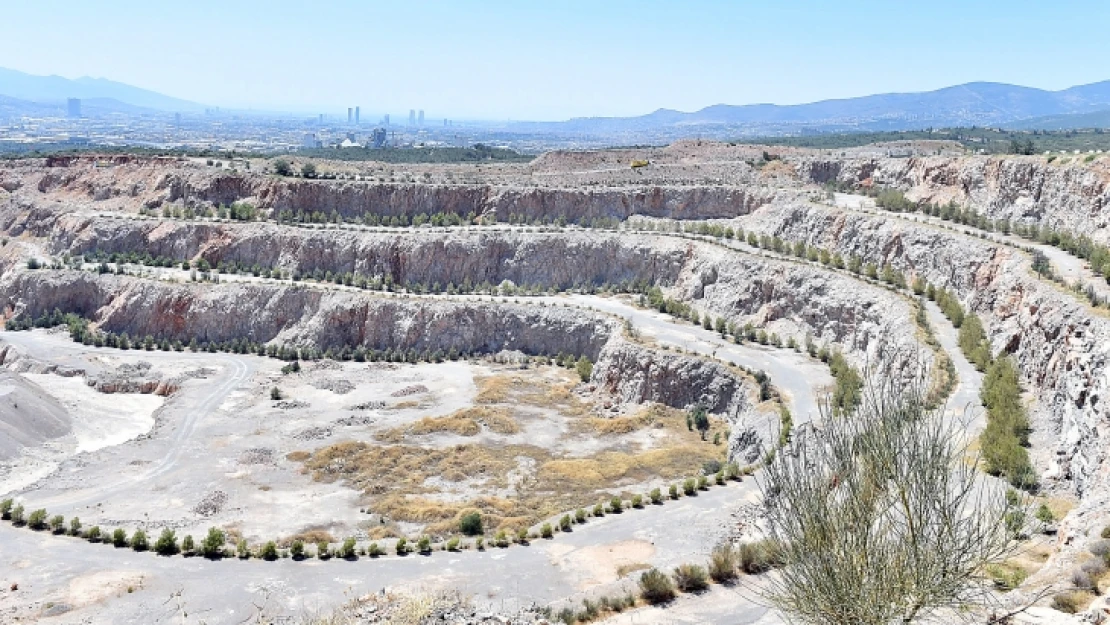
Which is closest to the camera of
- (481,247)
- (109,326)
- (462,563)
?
(462,563)

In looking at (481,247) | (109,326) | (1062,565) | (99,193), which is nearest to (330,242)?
(481,247)

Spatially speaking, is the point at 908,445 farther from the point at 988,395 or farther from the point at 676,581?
the point at 988,395

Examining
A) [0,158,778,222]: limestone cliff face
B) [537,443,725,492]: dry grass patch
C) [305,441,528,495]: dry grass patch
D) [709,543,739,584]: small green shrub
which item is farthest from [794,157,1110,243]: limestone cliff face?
[709,543,739,584]: small green shrub

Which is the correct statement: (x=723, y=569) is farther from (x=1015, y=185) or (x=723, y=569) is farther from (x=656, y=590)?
(x=1015, y=185)

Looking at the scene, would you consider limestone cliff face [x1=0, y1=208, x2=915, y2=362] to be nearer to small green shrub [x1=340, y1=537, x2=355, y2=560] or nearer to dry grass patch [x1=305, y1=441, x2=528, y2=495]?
dry grass patch [x1=305, y1=441, x2=528, y2=495]

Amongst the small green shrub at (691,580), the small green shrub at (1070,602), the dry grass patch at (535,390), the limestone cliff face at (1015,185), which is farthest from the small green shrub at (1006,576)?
the limestone cliff face at (1015,185)
